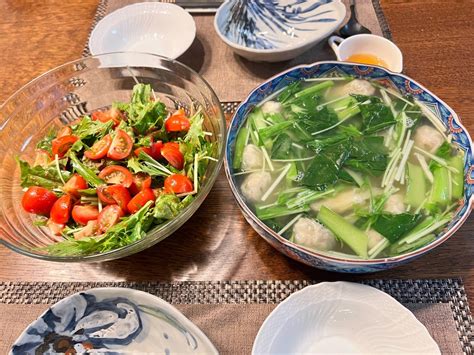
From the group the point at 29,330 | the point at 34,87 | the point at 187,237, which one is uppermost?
the point at 34,87

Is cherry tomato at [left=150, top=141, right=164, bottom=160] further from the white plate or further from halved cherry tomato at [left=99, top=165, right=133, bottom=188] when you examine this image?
the white plate

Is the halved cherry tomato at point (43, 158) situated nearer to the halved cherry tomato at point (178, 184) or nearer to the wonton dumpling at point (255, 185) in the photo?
the halved cherry tomato at point (178, 184)

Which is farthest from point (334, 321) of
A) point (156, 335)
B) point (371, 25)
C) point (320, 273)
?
point (371, 25)

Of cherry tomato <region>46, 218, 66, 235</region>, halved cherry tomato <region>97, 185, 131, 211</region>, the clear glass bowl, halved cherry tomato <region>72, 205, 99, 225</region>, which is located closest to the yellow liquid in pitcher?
the clear glass bowl

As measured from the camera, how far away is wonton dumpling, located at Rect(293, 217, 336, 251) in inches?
42.8

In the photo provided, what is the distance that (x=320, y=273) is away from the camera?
1.18 meters

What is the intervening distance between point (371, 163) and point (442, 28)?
106 cm

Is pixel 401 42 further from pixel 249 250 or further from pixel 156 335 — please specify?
pixel 156 335

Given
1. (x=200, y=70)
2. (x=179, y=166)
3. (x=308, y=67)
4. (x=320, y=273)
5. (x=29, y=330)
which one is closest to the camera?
(x=29, y=330)

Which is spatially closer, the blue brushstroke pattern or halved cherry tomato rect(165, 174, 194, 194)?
the blue brushstroke pattern

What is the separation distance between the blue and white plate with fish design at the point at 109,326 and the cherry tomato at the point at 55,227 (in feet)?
0.82

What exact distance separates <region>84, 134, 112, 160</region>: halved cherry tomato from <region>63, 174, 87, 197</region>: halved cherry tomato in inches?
3.3

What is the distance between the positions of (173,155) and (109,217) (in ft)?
0.93

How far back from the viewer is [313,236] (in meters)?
1.09
